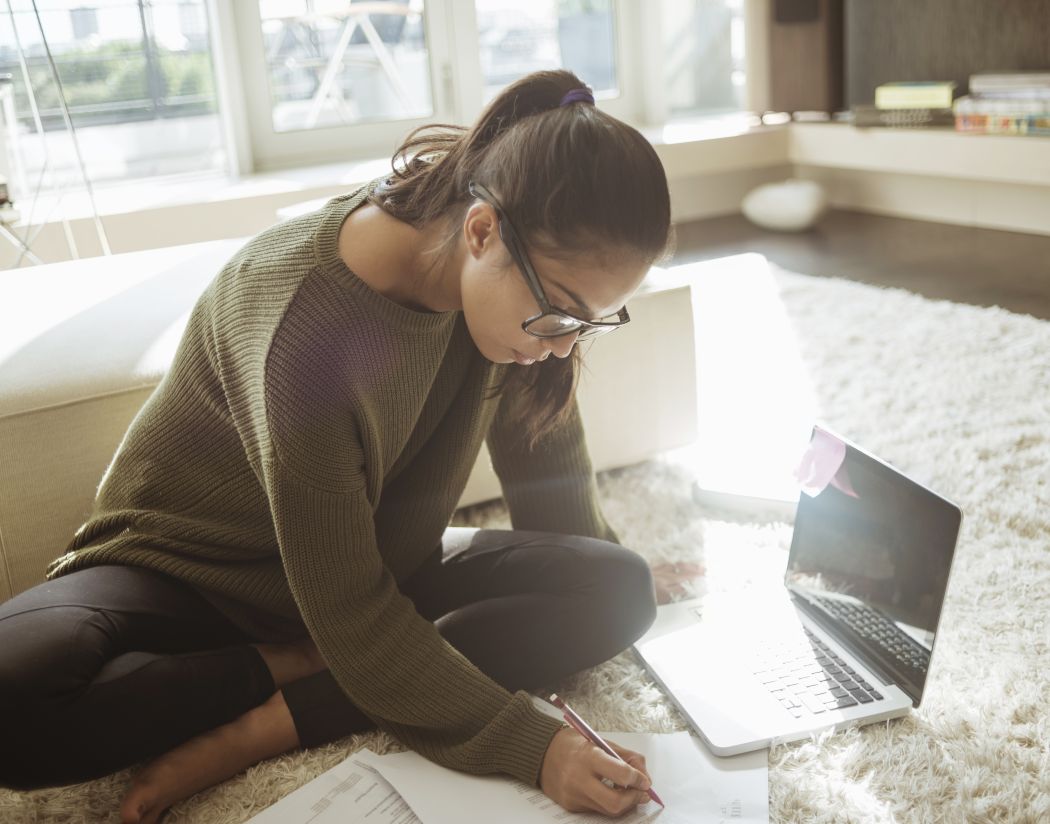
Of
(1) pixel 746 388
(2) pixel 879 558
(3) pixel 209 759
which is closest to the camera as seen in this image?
(3) pixel 209 759

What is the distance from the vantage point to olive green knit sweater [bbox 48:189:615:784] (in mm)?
939

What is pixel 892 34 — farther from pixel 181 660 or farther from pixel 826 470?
pixel 181 660

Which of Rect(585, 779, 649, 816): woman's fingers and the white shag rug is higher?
Rect(585, 779, 649, 816): woman's fingers

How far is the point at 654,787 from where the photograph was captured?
100 centimetres

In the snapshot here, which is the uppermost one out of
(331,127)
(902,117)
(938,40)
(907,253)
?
(938,40)

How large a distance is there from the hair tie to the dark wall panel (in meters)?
2.78

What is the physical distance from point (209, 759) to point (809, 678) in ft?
2.08

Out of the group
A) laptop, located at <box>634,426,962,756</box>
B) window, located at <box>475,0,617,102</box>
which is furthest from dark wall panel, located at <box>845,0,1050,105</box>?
laptop, located at <box>634,426,962,756</box>

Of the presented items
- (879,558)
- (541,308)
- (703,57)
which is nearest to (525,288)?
(541,308)

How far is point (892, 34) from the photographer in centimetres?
364

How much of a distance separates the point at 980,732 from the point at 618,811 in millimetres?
409

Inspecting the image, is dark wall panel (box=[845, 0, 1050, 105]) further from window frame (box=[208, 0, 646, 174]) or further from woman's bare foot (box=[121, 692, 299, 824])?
woman's bare foot (box=[121, 692, 299, 824])

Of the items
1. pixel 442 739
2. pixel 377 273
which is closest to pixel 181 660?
pixel 442 739

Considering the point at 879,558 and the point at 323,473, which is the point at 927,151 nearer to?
the point at 879,558
